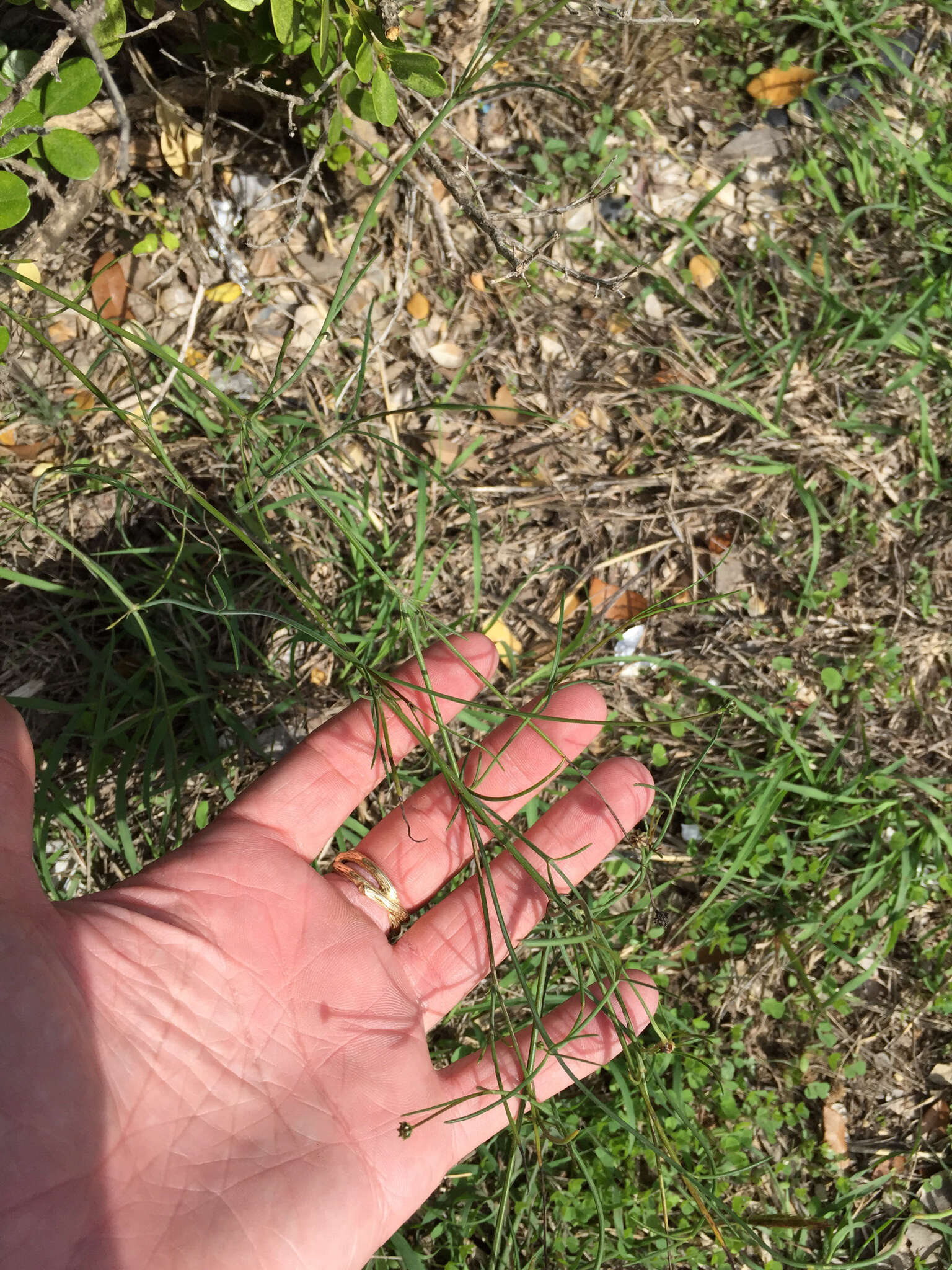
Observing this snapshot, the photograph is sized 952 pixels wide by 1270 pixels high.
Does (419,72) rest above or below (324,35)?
below

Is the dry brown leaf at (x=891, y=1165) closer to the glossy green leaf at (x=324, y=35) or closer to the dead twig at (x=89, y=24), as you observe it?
the glossy green leaf at (x=324, y=35)

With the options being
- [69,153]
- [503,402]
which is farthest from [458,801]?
[69,153]

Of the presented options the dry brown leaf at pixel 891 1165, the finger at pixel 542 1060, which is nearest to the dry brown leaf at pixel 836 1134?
the dry brown leaf at pixel 891 1165

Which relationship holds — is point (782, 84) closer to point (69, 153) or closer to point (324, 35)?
point (324, 35)

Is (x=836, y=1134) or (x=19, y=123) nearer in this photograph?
(x=19, y=123)

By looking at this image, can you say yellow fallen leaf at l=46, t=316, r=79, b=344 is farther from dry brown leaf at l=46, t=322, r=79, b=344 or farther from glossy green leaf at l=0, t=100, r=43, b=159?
glossy green leaf at l=0, t=100, r=43, b=159

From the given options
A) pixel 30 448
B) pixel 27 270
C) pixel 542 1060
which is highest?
pixel 27 270

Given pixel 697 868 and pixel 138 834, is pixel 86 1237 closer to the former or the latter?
pixel 138 834

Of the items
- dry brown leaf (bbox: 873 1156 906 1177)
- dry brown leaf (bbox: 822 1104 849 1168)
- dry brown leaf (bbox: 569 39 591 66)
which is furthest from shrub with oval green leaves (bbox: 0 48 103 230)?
dry brown leaf (bbox: 873 1156 906 1177)
